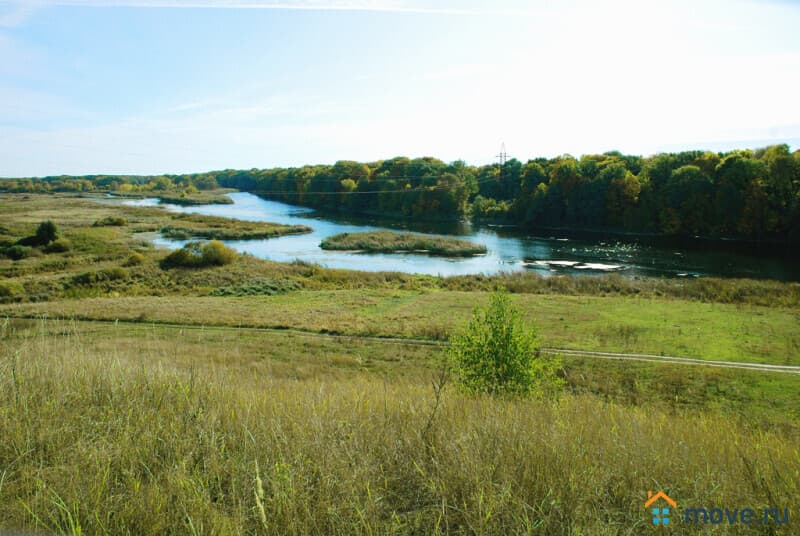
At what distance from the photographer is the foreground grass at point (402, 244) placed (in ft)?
211

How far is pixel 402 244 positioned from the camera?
68312mm

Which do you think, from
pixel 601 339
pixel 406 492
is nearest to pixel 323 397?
pixel 406 492

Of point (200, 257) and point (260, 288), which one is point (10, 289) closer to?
point (200, 257)

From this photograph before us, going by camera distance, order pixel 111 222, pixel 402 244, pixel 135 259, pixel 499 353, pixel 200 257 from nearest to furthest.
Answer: pixel 499 353 → pixel 135 259 → pixel 200 257 → pixel 402 244 → pixel 111 222

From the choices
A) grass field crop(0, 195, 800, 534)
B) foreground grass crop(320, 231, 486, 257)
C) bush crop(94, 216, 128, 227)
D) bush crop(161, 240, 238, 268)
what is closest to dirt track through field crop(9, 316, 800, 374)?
grass field crop(0, 195, 800, 534)

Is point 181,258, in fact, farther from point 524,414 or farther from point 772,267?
point 772,267

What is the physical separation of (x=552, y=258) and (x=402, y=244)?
→ 20933 millimetres

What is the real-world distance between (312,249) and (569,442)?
216 ft

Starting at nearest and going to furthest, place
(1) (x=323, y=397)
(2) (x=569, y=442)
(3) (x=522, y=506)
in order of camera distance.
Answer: (3) (x=522, y=506) → (2) (x=569, y=442) → (1) (x=323, y=397)

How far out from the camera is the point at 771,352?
1927cm

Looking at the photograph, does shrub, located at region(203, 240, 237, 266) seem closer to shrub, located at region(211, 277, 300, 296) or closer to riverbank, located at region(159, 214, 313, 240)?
shrub, located at region(211, 277, 300, 296)

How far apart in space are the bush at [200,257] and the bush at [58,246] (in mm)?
11109

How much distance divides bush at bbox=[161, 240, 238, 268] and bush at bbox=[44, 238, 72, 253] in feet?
36.4

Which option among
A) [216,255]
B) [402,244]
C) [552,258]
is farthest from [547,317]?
[402,244]
